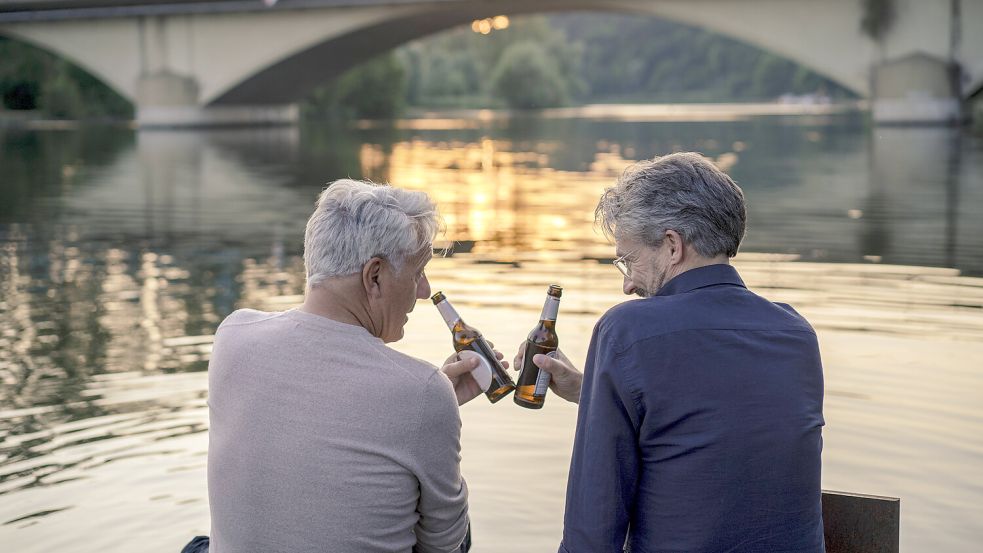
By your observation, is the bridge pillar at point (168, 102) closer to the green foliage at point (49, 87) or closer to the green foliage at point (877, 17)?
the green foliage at point (49, 87)

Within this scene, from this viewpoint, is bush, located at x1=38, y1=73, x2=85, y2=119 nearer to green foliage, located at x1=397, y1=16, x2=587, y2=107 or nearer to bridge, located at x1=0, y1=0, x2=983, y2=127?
bridge, located at x1=0, y1=0, x2=983, y2=127

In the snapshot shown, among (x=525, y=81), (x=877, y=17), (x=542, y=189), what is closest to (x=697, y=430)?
(x=542, y=189)

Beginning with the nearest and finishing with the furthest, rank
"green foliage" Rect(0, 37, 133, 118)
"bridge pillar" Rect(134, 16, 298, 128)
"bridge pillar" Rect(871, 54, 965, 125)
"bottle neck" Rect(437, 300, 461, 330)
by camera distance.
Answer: "bottle neck" Rect(437, 300, 461, 330) < "bridge pillar" Rect(871, 54, 965, 125) < "bridge pillar" Rect(134, 16, 298, 128) < "green foliage" Rect(0, 37, 133, 118)

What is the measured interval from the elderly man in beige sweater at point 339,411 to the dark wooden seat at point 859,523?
2.43 feet

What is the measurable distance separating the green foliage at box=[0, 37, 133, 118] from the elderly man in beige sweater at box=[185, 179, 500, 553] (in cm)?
5257

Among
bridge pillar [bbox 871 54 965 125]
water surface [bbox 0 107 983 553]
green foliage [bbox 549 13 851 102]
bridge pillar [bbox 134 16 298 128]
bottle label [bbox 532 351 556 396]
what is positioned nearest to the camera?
bottle label [bbox 532 351 556 396]

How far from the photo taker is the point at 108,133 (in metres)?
40.6

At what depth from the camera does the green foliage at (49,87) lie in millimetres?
52281

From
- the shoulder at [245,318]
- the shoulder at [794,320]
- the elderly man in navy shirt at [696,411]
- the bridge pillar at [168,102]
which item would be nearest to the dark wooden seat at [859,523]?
the elderly man in navy shirt at [696,411]

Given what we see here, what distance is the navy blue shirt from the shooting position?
2238 mm

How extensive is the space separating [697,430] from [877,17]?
33961 millimetres

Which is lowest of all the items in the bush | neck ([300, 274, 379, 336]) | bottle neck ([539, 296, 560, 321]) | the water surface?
the water surface

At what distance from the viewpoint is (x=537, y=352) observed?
3.09 m

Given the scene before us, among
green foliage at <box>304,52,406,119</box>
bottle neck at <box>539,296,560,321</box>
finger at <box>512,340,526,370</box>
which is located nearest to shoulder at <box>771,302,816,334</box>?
bottle neck at <box>539,296,560,321</box>
